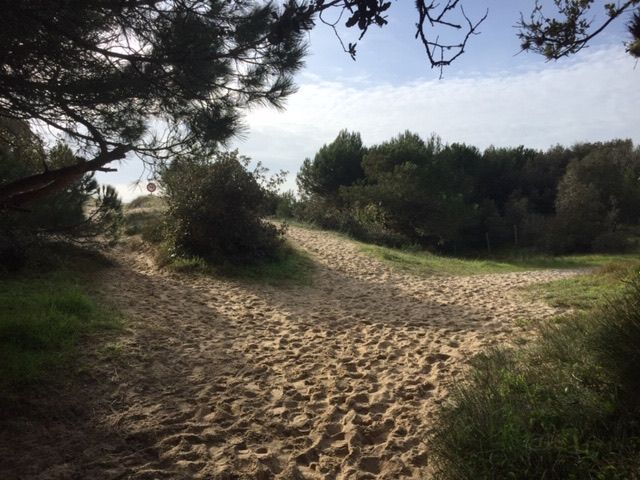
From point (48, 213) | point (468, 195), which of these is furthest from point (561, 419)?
point (468, 195)

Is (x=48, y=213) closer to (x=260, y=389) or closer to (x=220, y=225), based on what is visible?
(x=220, y=225)

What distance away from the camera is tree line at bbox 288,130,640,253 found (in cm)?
2203

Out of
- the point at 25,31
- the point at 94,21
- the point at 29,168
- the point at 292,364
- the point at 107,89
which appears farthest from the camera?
the point at 29,168

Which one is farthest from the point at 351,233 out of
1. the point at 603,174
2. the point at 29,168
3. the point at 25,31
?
the point at 25,31

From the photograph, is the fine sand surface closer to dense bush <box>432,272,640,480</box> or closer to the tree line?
dense bush <box>432,272,640,480</box>

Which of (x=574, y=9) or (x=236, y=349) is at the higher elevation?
(x=574, y=9)

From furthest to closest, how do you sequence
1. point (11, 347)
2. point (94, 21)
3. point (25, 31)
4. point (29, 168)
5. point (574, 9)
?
point (29, 168), point (11, 347), point (574, 9), point (94, 21), point (25, 31)

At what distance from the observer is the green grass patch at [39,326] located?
399 centimetres

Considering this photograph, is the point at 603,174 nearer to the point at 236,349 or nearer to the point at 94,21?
the point at 236,349

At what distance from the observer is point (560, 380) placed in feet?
10.2

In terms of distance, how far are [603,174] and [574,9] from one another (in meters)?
25.0

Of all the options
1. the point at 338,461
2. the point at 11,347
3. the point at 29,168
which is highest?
the point at 29,168

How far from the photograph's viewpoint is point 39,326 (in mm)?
4922

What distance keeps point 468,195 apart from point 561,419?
2620cm
